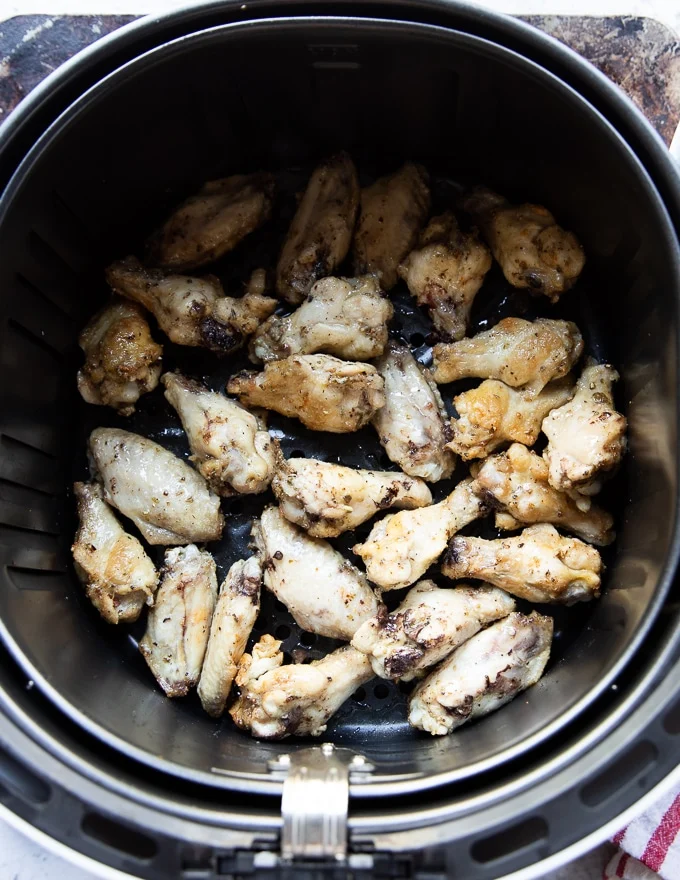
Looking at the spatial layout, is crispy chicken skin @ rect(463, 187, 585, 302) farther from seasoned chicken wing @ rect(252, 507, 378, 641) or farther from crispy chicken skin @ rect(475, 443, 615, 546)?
seasoned chicken wing @ rect(252, 507, 378, 641)

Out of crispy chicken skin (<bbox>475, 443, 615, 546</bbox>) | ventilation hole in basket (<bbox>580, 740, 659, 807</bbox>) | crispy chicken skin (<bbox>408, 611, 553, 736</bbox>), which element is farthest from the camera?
crispy chicken skin (<bbox>475, 443, 615, 546</bbox>)

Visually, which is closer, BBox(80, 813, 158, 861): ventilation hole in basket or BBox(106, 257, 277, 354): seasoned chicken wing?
BBox(80, 813, 158, 861): ventilation hole in basket

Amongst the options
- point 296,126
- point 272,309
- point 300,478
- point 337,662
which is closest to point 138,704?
point 337,662

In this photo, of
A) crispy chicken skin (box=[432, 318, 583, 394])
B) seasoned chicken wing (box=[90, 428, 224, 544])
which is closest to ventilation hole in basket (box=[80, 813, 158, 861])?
seasoned chicken wing (box=[90, 428, 224, 544])

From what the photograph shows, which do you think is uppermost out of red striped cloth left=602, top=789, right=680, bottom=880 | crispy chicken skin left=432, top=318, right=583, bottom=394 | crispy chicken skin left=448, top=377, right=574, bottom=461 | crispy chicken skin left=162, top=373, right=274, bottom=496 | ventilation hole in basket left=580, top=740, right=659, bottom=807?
crispy chicken skin left=432, top=318, right=583, bottom=394

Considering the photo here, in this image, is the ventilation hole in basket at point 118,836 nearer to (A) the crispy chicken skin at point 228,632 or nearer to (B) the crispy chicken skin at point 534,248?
(A) the crispy chicken skin at point 228,632

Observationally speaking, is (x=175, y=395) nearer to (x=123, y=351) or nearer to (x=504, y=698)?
(x=123, y=351)
